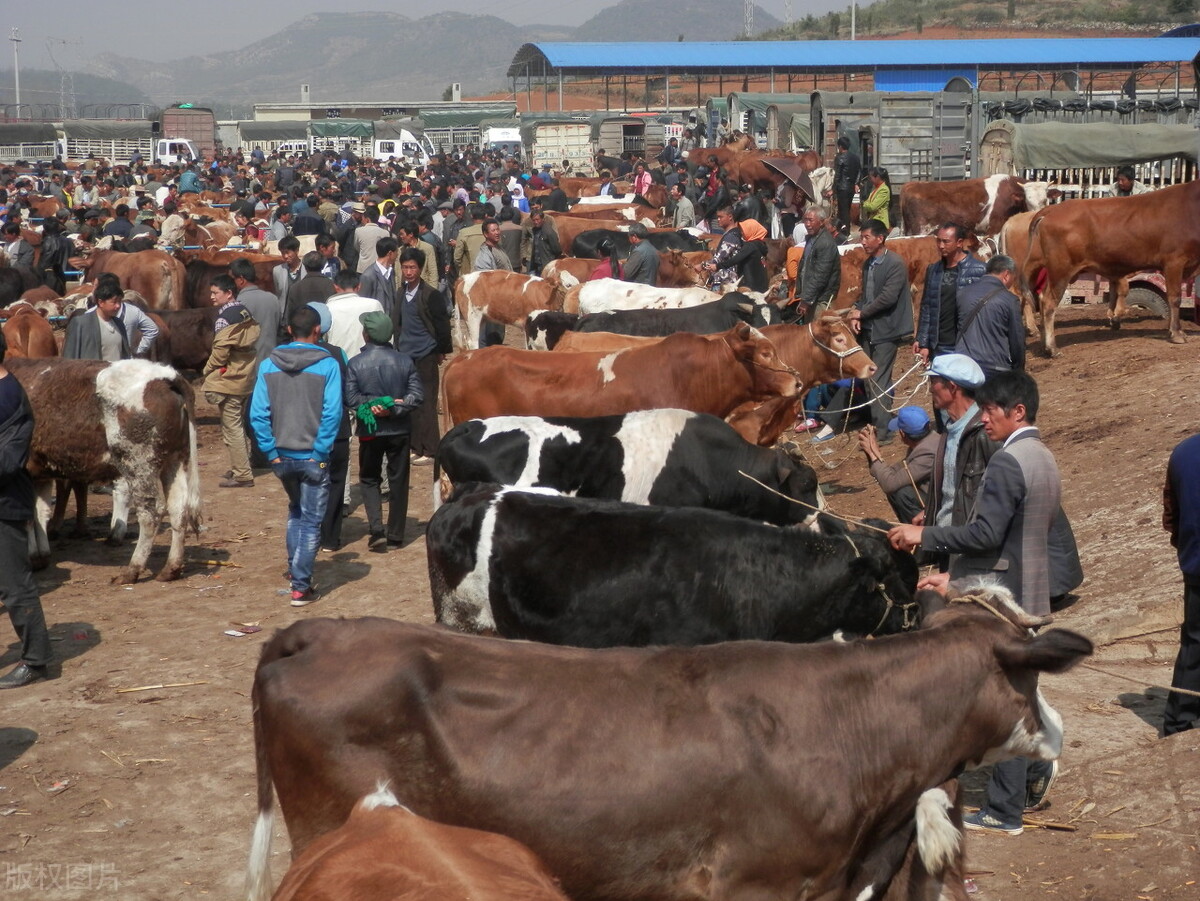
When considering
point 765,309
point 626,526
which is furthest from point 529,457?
point 765,309

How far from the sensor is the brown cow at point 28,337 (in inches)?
447

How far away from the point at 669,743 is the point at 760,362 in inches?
249

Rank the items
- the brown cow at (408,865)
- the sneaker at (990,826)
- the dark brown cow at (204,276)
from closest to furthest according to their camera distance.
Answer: the brown cow at (408,865) < the sneaker at (990,826) < the dark brown cow at (204,276)

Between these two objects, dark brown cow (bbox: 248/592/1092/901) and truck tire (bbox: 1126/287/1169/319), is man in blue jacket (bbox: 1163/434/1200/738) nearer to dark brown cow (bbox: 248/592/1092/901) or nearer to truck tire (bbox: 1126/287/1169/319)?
dark brown cow (bbox: 248/592/1092/901)

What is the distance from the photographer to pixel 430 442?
469 inches

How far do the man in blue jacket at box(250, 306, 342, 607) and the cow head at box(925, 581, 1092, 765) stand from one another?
540 centimetres

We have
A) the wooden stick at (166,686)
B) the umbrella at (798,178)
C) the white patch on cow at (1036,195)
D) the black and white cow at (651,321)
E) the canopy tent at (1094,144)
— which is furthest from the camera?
the umbrella at (798,178)

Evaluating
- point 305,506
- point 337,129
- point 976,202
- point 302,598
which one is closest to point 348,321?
point 305,506

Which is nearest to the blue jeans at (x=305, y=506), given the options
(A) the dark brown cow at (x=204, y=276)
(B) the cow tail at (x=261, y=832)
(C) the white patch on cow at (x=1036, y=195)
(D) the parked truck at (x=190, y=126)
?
(B) the cow tail at (x=261, y=832)

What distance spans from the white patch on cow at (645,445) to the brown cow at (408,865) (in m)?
4.31

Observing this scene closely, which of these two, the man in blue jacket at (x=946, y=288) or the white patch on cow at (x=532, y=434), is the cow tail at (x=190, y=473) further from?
the man in blue jacket at (x=946, y=288)

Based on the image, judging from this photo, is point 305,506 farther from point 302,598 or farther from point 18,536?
point 18,536

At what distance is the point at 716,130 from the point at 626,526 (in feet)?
135

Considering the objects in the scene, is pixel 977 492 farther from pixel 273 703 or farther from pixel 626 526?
pixel 273 703
